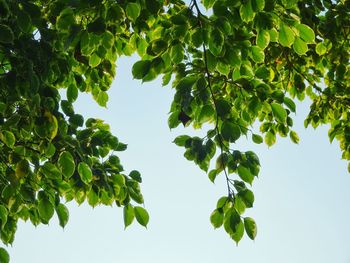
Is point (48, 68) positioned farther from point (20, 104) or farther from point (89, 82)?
point (89, 82)

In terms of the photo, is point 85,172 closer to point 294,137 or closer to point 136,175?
point 136,175

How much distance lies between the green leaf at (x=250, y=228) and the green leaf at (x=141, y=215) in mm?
802

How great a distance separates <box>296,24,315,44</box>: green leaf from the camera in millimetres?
2746

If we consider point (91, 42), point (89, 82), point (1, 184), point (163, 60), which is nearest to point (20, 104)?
point (1, 184)

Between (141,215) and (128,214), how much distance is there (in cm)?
11

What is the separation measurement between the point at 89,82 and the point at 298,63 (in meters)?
3.04

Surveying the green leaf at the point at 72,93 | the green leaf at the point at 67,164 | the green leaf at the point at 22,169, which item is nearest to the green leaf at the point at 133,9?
the green leaf at the point at 67,164

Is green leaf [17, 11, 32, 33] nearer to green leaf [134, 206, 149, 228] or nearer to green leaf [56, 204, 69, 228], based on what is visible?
green leaf [56, 204, 69, 228]

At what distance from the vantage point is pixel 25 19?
2.55 metres

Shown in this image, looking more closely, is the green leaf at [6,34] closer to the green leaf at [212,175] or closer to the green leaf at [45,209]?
the green leaf at [45,209]

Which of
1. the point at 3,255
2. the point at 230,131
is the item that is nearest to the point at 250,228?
the point at 230,131

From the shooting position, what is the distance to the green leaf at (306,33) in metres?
2.75

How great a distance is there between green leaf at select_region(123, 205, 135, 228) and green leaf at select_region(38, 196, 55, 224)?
0.58 metres

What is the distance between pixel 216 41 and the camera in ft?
8.09
